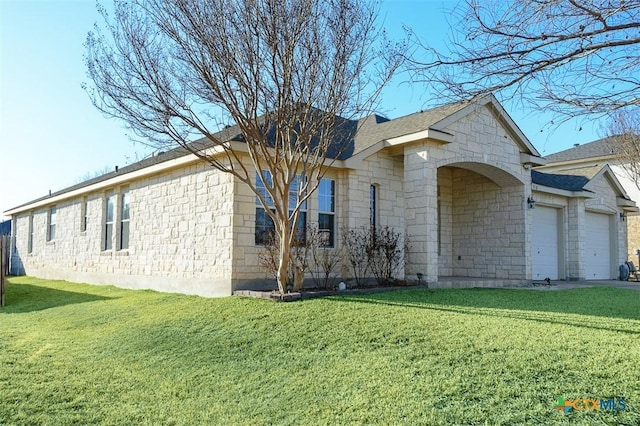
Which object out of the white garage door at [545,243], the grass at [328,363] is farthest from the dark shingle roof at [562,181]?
the grass at [328,363]

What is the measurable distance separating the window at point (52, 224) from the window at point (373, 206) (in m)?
14.7

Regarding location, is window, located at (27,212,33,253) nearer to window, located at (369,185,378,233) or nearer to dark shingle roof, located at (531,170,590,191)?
window, located at (369,185,378,233)

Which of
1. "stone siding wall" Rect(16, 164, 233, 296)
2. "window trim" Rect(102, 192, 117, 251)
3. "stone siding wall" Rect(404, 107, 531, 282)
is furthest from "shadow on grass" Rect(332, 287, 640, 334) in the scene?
"window trim" Rect(102, 192, 117, 251)

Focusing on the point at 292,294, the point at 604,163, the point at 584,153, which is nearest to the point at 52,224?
the point at 292,294

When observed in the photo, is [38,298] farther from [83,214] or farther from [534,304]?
[534,304]

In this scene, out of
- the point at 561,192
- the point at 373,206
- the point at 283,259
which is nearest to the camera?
the point at 283,259

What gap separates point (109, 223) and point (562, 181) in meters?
16.3

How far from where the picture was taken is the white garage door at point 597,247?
1868 centimetres

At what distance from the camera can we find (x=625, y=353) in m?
5.35

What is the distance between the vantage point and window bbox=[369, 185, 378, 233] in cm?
1279

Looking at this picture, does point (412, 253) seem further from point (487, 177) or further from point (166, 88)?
point (166, 88)

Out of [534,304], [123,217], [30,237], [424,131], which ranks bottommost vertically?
[534,304]

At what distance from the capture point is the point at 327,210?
12234 mm

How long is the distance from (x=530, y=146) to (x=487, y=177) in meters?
1.52
